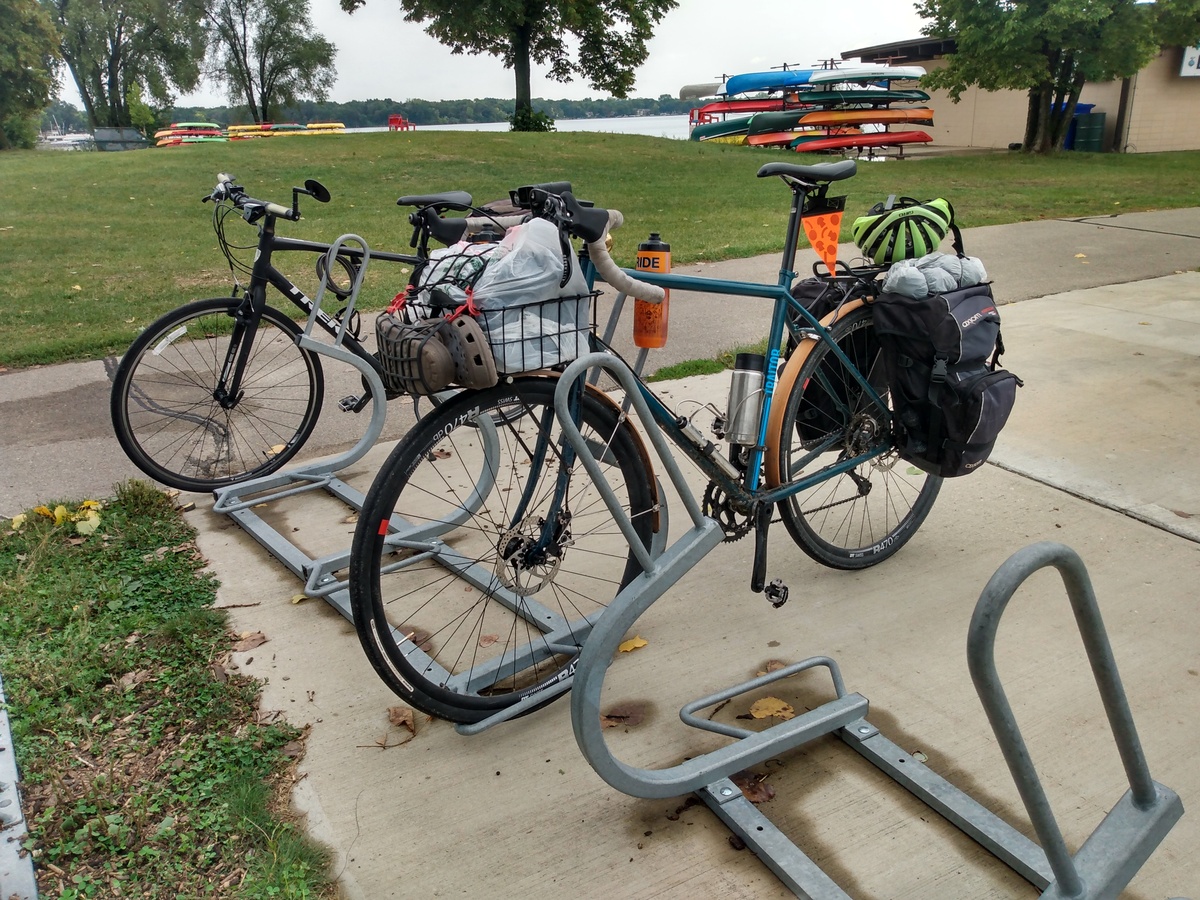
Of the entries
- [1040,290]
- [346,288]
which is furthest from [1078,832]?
[1040,290]

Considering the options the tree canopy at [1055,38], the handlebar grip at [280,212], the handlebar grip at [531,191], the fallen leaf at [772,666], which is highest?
the tree canopy at [1055,38]

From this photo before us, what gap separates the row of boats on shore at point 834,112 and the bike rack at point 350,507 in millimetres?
21666

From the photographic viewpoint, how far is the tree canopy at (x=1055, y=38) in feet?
60.3

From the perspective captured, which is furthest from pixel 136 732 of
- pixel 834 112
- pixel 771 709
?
pixel 834 112

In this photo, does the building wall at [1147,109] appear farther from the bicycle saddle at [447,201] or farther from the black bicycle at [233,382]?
the bicycle saddle at [447,201]

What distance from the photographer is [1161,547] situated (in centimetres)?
353

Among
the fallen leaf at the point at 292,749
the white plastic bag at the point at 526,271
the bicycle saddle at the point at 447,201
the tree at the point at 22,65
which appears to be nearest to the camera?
the white plastic bag at the point at 526,271

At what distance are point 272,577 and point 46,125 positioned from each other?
2587 inches

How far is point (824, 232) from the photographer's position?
10.1ft

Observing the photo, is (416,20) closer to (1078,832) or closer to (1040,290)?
(1040,290)

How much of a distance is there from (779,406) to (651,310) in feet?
1.91

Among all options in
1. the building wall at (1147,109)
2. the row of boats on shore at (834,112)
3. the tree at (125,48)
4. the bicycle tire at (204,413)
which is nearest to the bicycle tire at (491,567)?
the bicycle tire at (204,413)

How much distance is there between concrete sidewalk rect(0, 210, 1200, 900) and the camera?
2186mm

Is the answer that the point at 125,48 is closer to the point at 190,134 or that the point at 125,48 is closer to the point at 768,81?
the point at 190,134
